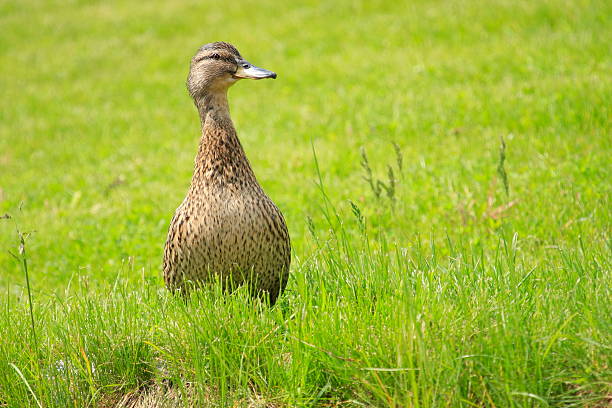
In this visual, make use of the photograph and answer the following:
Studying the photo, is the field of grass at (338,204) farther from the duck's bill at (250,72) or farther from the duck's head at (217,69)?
the duck's head at (217,69)

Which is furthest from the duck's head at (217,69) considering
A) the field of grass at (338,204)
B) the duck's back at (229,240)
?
the field of grass at (338,204)

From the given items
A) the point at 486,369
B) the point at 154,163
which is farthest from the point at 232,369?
the point at 154,163

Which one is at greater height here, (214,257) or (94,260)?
(214,257)

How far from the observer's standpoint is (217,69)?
4305 millimetres

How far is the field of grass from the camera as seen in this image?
3.23m

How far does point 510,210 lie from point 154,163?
5226mm

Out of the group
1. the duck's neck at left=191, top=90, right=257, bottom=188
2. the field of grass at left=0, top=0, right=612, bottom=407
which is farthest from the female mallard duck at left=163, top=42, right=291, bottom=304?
the field of grass at left=0, top=0, right=612, bottom=407

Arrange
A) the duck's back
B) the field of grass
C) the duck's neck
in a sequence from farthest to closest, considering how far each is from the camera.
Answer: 1. the duck's neck
2. the duck's back
3. the field of grass

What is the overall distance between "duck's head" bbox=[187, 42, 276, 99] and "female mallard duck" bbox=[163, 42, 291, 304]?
0.06 meters

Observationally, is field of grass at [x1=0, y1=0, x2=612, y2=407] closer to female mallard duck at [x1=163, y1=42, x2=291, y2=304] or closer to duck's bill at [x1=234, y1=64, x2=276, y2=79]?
female mallard duck at [x1=163, y1=42, x2=291, y2=304]

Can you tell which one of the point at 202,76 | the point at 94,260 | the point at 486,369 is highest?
the point at 202,76

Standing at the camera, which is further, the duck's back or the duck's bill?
the duck's bill

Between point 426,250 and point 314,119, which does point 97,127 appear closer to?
point 314,119

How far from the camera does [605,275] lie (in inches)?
133
